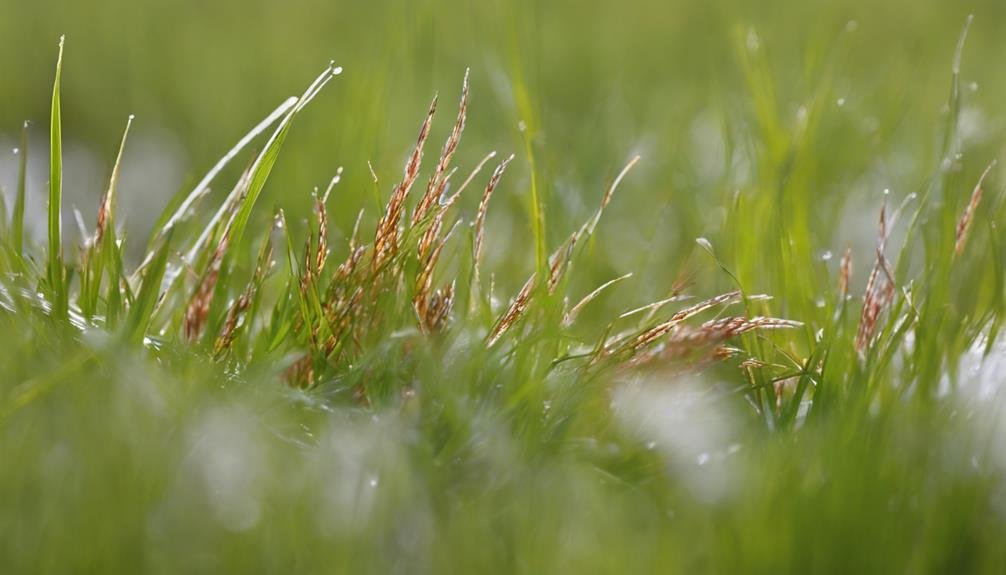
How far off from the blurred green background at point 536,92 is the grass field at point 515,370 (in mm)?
21

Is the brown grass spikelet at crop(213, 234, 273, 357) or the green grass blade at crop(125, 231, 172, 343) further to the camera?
the brown grass spikelet at crop(213, 234, 273, 357)

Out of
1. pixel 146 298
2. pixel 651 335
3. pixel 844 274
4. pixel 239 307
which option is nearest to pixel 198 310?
pixel 239 307

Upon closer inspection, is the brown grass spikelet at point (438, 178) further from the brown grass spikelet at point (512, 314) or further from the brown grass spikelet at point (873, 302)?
the brown grass spikelet at point (873, 302)

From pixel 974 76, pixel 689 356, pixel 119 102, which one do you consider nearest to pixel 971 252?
pixel 689 356

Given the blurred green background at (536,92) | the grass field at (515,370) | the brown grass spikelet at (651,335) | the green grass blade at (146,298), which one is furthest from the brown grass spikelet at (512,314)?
the green grass blade at (146,298)

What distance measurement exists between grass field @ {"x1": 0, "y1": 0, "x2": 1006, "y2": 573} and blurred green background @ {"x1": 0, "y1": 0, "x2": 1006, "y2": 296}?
0.02 metres

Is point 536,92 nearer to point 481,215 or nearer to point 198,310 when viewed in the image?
point 481,215

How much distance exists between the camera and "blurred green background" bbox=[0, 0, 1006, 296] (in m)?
1.85

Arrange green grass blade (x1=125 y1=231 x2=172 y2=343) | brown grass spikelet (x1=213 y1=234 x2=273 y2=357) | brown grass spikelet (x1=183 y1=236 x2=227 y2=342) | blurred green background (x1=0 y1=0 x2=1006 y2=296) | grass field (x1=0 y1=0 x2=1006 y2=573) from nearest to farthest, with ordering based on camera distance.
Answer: grass field (x1=0 y1=0 x2=1006 y2=573), green grass blade (x1=125 y1=231 x2=172 y2=343), brown grass spikelet (x1=213 y1=234 x2=273 y2=357), brown grass spikelet (x1=183 y1=236 x2=227 y2=342), blurred green background (x1=0 y1=0 x2=1006 y2=296)

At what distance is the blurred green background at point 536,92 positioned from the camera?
72.9 inches

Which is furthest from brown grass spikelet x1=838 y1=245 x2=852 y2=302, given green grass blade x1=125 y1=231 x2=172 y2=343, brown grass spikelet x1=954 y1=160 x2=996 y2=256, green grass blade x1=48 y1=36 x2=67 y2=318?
green grass blade x1=48 y1=36 x2=67 y2=318

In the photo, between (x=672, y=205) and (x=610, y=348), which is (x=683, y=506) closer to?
(x=610, y=348)

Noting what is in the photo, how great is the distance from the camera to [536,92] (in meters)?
1.63

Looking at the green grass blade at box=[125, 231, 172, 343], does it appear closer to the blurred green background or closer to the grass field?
the grass field
